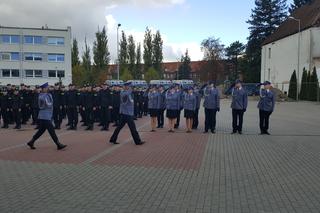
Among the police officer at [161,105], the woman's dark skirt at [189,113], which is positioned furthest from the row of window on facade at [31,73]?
the woman's dark skirt at [189,113]

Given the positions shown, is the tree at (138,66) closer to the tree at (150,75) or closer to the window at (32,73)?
A: the tree at (150,75)

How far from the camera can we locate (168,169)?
9438 millimetres

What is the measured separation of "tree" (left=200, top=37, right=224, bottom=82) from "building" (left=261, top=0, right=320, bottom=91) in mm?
Answer: 25465

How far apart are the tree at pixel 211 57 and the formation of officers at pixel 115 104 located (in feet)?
267

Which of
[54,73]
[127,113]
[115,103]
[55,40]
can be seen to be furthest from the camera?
[55,40]

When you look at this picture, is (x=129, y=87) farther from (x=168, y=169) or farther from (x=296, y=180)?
(x=296, y=180)

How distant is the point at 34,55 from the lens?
74.1m

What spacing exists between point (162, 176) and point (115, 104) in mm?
10657

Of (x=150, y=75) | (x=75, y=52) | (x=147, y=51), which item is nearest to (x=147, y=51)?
(x=147, y=51)

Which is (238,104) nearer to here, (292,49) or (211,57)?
(292,49)

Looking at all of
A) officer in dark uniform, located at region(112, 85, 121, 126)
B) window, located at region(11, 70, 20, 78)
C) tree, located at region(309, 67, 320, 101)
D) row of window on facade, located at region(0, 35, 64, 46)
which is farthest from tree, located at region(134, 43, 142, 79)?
officer in dark uniform, located at region(112, 85, 121, 126)

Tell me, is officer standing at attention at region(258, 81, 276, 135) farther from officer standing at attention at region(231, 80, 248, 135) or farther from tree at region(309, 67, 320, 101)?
tree at region(309, 67, 320, 101)

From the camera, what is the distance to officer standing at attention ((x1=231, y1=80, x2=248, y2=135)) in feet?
53.6

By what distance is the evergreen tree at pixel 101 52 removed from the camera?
2564 inches
